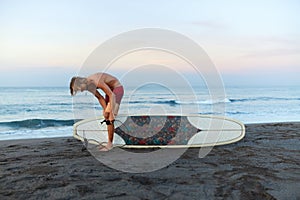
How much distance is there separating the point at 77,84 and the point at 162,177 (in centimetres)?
155

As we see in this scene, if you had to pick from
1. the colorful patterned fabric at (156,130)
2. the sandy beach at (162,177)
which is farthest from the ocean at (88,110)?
the sandy beach at (162,177)

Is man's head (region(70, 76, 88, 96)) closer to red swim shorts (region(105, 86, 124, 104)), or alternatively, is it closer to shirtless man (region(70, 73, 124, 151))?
shirtless man (region(70, 73, 124, 151))

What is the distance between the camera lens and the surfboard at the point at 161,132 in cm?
417

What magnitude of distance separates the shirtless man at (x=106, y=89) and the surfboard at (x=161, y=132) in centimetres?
32

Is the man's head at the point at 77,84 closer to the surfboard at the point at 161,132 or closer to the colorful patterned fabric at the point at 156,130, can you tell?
the surfboard at the point at 161,132

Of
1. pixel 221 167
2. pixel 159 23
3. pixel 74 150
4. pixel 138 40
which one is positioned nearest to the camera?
pixel 221 167

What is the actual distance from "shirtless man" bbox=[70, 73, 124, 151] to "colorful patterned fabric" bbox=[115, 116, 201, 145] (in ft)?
1.32

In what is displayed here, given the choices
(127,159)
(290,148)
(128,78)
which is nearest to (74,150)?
(127,159)

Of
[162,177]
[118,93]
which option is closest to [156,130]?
[118,93]

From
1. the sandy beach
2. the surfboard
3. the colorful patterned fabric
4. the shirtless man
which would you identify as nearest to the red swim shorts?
the shirtless man

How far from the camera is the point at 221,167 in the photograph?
10.3 feet

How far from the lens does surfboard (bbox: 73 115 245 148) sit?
4.17 m

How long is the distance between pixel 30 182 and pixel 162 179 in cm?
122

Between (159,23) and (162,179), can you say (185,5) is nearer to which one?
(159,23)
